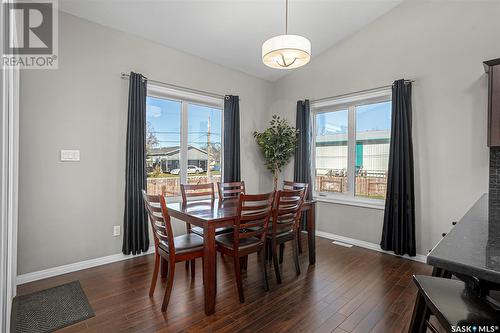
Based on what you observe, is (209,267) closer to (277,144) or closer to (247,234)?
(247,234)

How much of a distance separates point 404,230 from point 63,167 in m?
4.28

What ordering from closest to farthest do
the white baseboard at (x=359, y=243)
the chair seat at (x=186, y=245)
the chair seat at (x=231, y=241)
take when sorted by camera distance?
the chair seat at (x=186, y=245)
the chair seat at (x=231, y=241)
the white baseboard at (x=359, y=243)

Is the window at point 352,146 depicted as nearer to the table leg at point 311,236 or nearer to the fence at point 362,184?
the fence at point 362,184

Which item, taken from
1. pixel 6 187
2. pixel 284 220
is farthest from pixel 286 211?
pixel 6 187

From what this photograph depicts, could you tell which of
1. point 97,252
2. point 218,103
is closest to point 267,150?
point 218,103

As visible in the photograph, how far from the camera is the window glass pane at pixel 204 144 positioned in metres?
4.17

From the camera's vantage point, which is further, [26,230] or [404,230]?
[404,230]

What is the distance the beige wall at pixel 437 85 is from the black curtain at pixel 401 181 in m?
0.12

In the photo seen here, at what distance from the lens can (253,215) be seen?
7.63 ft

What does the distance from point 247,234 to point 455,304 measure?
158cm

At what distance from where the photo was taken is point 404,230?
3395 mm

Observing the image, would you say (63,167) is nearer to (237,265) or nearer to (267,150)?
(237,265)

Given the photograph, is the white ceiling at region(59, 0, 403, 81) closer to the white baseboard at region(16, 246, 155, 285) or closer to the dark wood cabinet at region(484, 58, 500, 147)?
the dark wood cabinet at region(484, 58, 500, 147)

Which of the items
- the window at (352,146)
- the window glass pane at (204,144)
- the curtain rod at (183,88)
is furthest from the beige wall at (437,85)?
the window glass pane at (204,144)
